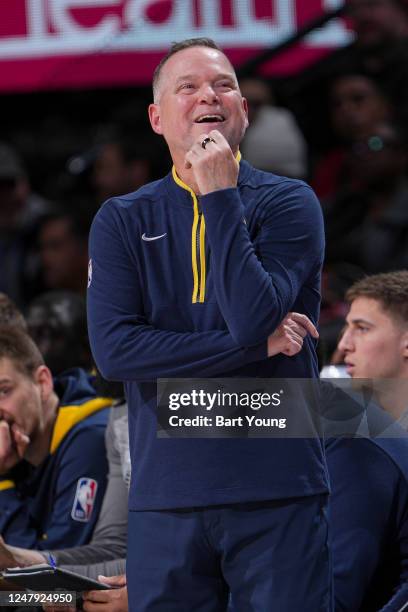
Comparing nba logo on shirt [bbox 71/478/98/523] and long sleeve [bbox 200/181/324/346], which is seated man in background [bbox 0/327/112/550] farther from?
long sleeve [bbox 200/181/324/346]

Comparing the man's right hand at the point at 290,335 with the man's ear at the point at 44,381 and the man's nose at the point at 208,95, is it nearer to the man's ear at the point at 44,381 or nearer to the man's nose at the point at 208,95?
the man's nose at the point at 208,95

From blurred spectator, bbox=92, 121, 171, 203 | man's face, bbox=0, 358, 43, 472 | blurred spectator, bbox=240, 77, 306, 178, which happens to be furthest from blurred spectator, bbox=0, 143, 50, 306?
man's face, bbox=0, 358, 43, 472

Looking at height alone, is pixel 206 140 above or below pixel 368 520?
above

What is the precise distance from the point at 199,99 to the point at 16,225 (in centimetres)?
427

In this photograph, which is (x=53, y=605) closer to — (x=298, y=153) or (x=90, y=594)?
(x=90, y=594)

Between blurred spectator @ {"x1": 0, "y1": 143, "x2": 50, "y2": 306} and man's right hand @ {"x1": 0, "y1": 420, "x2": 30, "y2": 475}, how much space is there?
264 centimetres

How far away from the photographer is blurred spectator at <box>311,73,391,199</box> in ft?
20.7

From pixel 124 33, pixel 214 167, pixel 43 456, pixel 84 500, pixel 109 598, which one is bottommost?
pixel 109 598

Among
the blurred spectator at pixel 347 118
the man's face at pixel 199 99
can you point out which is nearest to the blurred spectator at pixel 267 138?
the blurred spectator at pixel 347 118

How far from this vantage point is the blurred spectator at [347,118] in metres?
6.31

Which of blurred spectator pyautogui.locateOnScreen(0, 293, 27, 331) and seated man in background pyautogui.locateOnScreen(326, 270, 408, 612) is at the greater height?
blurred spectator pyautogui.locateOnScreen(0, 293, 27, 331)

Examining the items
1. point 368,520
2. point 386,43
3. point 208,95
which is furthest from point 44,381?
point 386,43

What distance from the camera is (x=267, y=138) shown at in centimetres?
638

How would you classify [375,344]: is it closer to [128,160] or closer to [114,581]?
[114,581]
